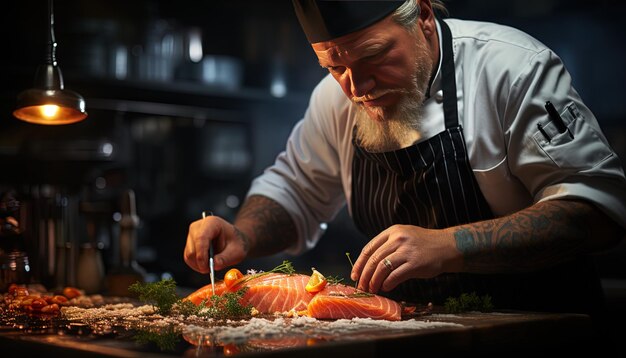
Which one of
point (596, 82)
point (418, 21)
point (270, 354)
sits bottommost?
point (270, 354)

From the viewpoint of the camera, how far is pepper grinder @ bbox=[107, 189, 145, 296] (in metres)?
3.28

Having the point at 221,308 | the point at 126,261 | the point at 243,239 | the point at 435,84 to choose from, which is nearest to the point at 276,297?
the point at 221,308

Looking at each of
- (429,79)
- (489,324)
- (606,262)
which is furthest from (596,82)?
(489,324)

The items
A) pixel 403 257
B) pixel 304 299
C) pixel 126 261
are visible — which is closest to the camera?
pixel 403 257

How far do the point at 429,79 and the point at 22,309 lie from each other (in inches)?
58.2

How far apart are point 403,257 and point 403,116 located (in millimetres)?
591

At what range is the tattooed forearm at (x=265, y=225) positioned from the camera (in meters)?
2.98

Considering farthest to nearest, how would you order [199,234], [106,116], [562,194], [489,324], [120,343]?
[106,116], [199,234], [562,194], [489,324], [120,343]

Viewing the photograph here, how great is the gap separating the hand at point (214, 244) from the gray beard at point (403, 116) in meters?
0.59

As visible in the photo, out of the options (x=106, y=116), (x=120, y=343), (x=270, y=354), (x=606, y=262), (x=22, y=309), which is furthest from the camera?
(x=106, y=116)

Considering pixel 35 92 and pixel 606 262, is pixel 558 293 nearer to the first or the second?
pixel 35 92

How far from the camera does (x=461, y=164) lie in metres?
2.53

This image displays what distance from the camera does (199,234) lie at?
2637 millimetres

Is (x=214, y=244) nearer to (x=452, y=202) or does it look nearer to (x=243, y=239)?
(x=243, y=239)
